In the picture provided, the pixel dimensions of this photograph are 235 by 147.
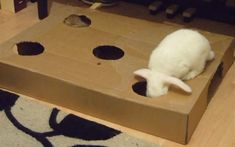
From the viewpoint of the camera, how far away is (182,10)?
1.66 m

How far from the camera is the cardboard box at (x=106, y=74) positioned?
3.83 ft

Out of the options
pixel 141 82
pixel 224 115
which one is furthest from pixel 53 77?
pixel 224 115

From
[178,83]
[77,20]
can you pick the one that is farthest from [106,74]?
[77,20]

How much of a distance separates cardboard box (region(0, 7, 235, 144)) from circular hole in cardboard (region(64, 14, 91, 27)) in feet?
0.07

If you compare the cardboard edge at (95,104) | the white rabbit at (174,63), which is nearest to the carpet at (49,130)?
the cardboard edge at (95,104)

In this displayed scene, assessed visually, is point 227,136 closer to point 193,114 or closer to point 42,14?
point 193,114

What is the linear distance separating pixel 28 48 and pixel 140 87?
0.37 m

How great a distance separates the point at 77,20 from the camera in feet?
5.00

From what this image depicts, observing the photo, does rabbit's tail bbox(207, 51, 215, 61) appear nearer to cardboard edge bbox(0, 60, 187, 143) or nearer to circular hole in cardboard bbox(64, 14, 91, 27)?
cardboard edge bbox(0, 60, 187, 143)

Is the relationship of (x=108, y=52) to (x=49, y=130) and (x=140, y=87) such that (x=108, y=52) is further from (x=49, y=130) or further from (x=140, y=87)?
(x=49, y=130)

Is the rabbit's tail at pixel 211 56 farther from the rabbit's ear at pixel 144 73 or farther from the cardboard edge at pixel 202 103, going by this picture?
the rabbit's ear at pixel 144 73

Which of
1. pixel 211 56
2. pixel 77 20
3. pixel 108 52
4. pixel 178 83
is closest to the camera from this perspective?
pixel 178 83

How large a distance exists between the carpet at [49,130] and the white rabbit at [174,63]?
0.48 feet

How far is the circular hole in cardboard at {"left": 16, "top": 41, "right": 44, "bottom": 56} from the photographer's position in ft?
4.54
